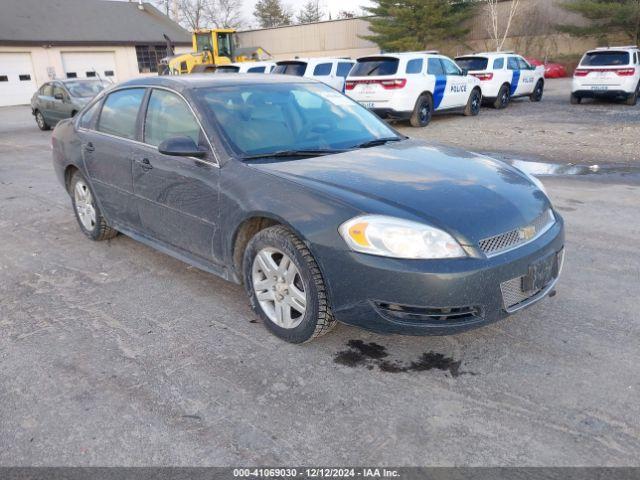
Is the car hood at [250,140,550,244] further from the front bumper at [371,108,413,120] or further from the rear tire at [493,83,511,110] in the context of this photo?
the rear tire at [493,83,511,110]

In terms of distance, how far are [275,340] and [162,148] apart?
4.80ft

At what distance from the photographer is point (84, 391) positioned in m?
2.91

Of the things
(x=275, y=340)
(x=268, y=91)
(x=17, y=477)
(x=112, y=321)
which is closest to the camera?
(x=17, y=477)

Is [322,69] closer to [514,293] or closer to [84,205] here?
[84,205]

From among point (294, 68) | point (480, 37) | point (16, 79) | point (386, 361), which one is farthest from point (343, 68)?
point (480, 37)

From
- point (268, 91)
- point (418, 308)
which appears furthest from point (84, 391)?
point (268, 91)

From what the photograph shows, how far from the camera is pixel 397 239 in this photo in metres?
2.79

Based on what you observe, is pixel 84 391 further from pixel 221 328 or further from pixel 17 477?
pixel 221 328

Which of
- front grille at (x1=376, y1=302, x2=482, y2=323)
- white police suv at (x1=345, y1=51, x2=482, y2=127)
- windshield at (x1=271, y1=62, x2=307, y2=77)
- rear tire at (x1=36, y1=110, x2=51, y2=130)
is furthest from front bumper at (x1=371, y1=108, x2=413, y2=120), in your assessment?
rear tire at (x1=36, y1=110, x2=51, y2=130)

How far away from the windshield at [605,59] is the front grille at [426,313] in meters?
16.4

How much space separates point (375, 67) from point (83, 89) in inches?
343

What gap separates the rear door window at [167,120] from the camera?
3.80 meters

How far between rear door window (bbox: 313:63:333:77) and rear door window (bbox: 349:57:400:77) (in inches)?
115

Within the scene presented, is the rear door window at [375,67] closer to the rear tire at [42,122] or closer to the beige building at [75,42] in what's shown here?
the rear tire at [42,122]
